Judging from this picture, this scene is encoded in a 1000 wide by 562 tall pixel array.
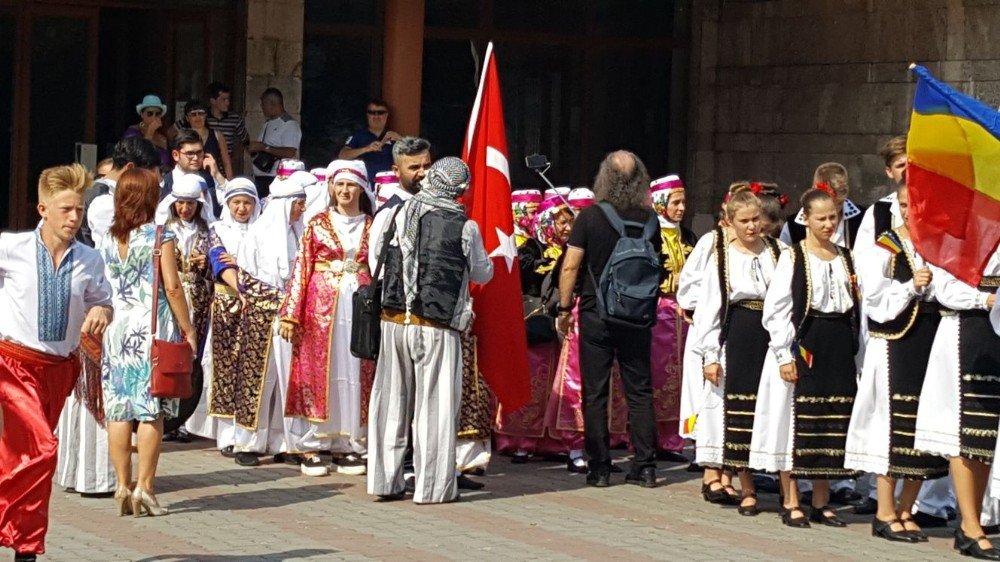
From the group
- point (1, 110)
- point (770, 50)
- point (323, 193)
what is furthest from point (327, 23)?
point (323, 193)

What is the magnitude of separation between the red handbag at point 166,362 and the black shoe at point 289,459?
1960 mm

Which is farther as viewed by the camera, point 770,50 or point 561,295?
point 770,50

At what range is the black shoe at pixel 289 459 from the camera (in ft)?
35.8

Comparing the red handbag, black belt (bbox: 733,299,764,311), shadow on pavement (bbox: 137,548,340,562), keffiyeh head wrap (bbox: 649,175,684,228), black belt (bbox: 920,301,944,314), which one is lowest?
shadow on pavement (bbox: 137,548,340,562)

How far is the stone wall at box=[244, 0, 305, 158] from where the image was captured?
1708 cm

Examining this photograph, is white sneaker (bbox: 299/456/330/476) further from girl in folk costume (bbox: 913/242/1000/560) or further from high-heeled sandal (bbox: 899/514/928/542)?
girl in folk costume (bbox: 913/242/1000/560)

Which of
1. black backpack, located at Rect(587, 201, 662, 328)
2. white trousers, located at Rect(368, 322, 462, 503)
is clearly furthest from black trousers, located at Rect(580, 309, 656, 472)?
white trousers, located at Rect(368, 322, 462, 503)

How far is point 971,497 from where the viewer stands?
8.65m

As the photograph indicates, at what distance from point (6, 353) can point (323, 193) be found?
3950mm

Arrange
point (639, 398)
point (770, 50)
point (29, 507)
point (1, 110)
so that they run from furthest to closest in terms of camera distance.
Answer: point (770, 50) < point (1, 110) < point (639, 398) < point (29, 507)

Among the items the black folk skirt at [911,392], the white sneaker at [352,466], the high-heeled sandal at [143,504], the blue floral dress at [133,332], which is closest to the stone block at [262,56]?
the white sneaker at [352,466]

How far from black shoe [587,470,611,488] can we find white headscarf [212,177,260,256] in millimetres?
2387

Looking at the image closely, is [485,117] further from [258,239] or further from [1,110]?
[1,110]

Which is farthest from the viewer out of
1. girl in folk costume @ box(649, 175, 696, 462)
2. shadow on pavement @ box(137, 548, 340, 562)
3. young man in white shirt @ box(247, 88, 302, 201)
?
young man in white shirt @ box(247, 88, 302, 201)
